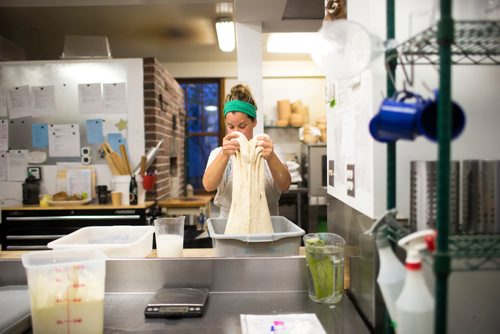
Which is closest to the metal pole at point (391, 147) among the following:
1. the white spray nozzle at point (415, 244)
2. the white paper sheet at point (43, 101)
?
the white spray nozzle at point (415, 244)

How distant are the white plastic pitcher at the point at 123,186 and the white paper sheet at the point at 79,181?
383mm

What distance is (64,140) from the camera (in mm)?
3955

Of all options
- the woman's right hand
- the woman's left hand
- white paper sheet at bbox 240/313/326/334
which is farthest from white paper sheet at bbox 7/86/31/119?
white paper sheet at bbox 240/313/326/334

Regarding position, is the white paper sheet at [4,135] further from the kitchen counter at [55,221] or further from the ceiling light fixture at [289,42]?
the ceiling light fixture at [289,42]

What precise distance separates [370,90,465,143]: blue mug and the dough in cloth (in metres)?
0.78

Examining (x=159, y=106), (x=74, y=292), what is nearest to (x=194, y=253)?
(x=74, y=292)

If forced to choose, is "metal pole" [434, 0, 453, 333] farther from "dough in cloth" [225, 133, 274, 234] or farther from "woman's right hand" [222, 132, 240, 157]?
"woman's right hand" [222, 132, 240, 157]

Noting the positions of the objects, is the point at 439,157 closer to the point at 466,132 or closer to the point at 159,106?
the point at 466,132

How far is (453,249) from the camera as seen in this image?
746mm

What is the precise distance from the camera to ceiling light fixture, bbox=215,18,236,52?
4249 mm

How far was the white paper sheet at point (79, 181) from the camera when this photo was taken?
3.90 metres

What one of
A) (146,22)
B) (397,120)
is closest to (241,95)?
(397,120)

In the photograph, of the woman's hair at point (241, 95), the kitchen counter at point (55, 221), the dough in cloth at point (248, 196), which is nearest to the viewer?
the dough in cloth at point (248, 196)

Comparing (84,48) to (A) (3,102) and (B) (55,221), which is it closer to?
(A) (3,102)
